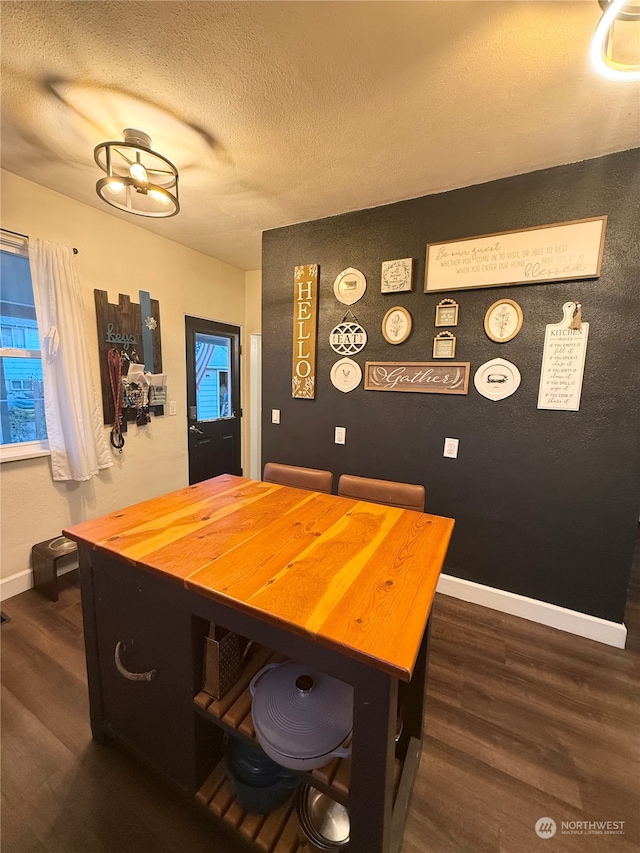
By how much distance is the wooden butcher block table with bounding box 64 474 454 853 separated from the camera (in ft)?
2.56

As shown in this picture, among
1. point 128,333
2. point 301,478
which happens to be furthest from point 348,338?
point 128,333

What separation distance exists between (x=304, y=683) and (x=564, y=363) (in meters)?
2.07

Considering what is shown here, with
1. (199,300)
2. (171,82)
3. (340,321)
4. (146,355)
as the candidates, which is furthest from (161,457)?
(171,82)

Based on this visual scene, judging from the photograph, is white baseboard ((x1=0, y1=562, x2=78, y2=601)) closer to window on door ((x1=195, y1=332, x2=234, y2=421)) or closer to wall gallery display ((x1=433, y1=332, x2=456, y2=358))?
window on door ((x1=195, y1=332, x2=234, y2=421))

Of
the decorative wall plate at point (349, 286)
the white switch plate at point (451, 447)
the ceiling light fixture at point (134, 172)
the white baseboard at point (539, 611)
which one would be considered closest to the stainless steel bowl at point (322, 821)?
the white baseboard at point (539, 611)

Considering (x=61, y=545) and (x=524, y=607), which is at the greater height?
(x=61, y=545)

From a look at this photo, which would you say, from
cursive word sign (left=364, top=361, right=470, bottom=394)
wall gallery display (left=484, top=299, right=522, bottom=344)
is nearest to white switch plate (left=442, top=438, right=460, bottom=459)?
cursive word sign (left=364, top=361, right=470, bottom=394)

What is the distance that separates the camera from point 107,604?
120 centimetres

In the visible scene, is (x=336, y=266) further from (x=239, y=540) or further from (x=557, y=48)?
(x=239, y=540)

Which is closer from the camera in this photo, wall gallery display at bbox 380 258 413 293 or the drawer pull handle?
the drawer pull handle

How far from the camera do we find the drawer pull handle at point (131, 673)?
1.11 m

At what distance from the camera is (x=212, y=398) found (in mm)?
3801

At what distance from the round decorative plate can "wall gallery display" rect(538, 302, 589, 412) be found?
1.15 m

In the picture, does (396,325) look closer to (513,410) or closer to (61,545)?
(513,410)
